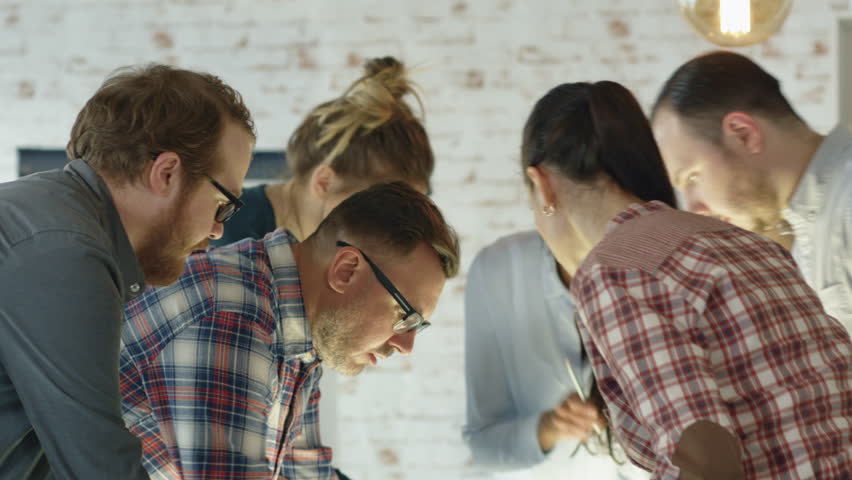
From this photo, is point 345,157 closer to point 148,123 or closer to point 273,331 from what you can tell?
point 273,331

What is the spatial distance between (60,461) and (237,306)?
1.42ft

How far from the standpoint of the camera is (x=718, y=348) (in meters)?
1.36

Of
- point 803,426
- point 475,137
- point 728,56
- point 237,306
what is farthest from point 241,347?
point 475,137

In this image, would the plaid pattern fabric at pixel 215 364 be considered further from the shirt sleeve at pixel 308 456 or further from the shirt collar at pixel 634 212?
the shirt collar at pixel 634 212

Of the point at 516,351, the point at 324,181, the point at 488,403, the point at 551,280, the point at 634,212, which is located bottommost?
the point at 488,403

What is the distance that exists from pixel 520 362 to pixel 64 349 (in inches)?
52.9

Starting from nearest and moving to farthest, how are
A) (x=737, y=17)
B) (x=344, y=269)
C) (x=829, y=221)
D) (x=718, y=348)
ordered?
1. (x=718, y=348)
2. (x=344, y=269)
3. (x=737, y=17)
4. (x=829, y=221)

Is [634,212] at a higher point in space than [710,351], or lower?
higher

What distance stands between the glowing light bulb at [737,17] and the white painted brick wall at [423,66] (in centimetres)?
186

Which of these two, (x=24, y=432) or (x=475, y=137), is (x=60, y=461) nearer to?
(x=24, y=432)

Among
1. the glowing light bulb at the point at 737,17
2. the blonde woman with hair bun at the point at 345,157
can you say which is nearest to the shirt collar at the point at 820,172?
the glowing light bulb at the point at 737,17

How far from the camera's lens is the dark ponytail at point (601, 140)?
1633mm

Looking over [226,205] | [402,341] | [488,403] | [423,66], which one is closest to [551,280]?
[488,403]

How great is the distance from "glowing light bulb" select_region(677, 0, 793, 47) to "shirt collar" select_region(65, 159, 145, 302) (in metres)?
1.29
